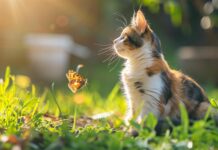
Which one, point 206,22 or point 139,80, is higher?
point 206,22

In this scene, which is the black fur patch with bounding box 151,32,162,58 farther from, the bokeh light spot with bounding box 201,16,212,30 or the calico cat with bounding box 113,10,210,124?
the bokeh light spot with bounding box 201,16,212,30

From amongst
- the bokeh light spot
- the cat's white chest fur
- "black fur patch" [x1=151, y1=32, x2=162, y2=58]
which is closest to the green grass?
the cat's white chest fur

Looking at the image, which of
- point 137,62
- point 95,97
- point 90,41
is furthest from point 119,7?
point 137,62

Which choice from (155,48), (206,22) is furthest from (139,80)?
(206,22)

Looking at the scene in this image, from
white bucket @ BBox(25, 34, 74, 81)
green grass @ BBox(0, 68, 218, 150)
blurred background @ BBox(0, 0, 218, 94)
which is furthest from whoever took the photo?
white bucket @ BBox(25, 34, 74, 81)

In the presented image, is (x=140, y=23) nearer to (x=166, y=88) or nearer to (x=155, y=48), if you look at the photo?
(x=155, y=48)

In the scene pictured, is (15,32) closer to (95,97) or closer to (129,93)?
(95,97)
